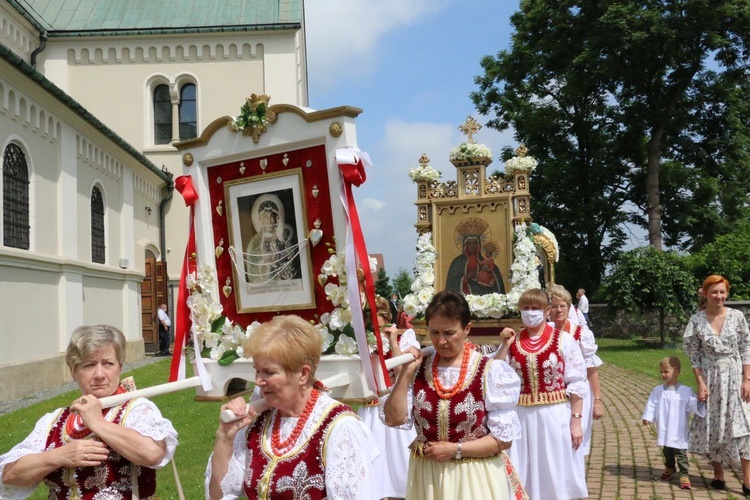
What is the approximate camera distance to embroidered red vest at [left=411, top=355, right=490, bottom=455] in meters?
4.03

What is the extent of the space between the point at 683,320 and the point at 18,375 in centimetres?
2086

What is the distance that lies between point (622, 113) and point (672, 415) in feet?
93.1

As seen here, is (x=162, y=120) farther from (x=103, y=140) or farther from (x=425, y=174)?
(x=425, y=174)

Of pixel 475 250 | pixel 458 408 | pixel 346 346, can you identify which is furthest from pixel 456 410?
pixel 475 250

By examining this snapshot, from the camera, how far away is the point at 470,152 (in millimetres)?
11844

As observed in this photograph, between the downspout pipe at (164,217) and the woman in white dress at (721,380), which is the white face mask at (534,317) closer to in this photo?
the woman in white dress at (721,380)

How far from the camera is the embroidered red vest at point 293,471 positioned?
111 inches

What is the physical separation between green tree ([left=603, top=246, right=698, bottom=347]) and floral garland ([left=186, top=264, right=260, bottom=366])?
23.2 metres

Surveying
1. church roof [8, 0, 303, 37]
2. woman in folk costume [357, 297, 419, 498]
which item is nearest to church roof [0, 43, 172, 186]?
church roof [8, 0, 303, 37]

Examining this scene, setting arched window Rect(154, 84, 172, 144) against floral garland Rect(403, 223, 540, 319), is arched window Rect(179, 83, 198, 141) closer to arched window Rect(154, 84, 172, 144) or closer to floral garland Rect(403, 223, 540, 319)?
arched window Rect(154, 84, 172, 144)

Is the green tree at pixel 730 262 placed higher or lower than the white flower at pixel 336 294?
higher

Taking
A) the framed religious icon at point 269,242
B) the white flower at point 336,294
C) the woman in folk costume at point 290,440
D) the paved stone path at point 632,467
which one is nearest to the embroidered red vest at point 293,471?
the woman in folk costume at point 290,440

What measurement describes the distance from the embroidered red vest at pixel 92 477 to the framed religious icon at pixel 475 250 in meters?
8.62

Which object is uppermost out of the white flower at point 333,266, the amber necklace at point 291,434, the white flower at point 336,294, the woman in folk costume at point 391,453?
the white flower at point 333,266
